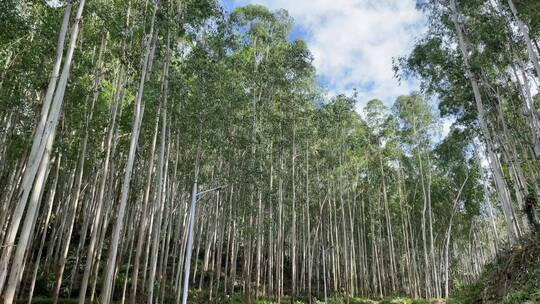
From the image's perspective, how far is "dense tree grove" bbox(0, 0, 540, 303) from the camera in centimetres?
930

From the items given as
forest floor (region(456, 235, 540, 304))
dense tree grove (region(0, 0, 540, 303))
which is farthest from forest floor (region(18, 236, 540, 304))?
dense tree grove (region(0, 0, 540, 303))

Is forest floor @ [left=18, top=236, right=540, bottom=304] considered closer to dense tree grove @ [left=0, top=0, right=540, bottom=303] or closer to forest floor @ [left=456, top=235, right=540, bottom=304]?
forest floor @ [left=456, top=235, right=540, bottom=304]

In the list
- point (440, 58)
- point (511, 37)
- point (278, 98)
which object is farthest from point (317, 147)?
point (511, 37)

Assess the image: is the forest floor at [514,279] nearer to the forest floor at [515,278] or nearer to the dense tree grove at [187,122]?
the forest floor at [515,278]

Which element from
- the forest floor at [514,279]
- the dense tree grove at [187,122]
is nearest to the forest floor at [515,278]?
the forest floor at [514,279]

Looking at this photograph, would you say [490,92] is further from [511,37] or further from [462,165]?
[462,165]

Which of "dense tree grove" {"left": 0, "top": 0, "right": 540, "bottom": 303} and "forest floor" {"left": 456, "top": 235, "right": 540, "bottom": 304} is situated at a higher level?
"dense tree grove" {"left": 0, "top": 0, "right": 540, "bottom": 303}

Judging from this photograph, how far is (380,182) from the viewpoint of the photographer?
2650cm

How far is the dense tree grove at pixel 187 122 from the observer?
9.30 metres

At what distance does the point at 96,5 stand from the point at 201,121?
15.5ft

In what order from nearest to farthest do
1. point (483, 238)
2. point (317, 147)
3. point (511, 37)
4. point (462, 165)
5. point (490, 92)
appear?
point (511, 37)
point (490, 92)
point (317, 147)
point (462, 165)
point (483, 238)

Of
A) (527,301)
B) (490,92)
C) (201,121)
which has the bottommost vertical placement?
(527,301)

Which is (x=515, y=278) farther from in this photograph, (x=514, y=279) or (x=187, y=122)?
(x=187, y=122)

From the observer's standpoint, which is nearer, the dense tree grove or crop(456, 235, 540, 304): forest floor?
crop(456, 235, 540, 304): forest floor
